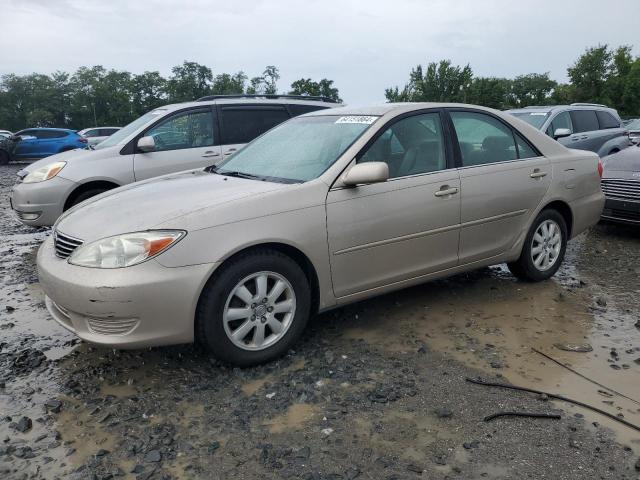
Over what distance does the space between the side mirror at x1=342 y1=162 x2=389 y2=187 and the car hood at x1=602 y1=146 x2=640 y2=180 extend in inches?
193

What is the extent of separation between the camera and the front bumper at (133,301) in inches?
118

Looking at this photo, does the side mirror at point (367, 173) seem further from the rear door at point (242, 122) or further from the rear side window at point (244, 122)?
Result: the rear side window at point (244, 122)

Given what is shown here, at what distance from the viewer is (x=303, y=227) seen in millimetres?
3445

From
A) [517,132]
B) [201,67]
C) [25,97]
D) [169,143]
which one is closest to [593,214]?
[517,132]

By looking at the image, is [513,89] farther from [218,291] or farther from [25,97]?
[218,291]

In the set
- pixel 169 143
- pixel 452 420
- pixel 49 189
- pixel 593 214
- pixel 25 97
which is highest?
pixel 25 97

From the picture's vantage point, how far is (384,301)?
464 centimetres

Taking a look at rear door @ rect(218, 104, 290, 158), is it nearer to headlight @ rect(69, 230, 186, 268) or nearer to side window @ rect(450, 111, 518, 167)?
side window @ rect(450, 111, 518, 167)

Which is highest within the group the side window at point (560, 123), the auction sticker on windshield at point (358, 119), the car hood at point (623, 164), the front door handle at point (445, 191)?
the auction sticker on windshield at point (358, 119)

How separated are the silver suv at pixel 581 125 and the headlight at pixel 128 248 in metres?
8.27

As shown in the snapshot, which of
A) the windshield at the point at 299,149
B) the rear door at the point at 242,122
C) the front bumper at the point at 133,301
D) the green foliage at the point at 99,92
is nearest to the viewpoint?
the front bumper at the point at 133,301

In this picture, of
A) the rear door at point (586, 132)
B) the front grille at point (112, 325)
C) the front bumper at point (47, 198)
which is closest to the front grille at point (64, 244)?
the front grille at point (112, 325)

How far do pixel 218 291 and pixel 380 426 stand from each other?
118 cm

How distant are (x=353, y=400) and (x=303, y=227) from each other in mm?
1103
